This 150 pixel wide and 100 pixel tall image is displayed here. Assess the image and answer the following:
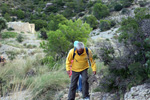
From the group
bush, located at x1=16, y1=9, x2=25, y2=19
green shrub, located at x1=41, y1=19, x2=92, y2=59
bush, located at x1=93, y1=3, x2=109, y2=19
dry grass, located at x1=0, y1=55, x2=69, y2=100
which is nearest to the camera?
dry grass, located at x1=0, y1=55, x2=69, y2=100

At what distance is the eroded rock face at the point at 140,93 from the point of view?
3.13m

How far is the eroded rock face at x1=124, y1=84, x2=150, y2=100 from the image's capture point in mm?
3125

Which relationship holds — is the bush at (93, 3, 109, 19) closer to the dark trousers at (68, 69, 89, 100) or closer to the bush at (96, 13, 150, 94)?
the bush at (96, 13, 150, 94)

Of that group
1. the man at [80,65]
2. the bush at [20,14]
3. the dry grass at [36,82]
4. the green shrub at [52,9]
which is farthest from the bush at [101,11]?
the man at [80,65]

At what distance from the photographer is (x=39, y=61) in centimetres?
856

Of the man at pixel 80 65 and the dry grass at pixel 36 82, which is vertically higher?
the man at pixel 80 65

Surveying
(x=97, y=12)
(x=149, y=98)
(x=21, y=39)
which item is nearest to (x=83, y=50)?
(x=149, y=98)

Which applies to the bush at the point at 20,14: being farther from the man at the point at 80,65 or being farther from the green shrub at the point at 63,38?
the man at the point at 80,65

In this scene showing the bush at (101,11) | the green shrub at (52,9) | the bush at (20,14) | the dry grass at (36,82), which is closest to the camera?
the dry grass at (36,82)

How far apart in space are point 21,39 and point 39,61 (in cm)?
1850

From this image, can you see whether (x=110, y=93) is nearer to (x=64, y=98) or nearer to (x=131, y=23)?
(x=64, y=98)

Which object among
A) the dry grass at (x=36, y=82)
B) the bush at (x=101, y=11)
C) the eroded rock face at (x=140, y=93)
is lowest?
the dry grass at (x=36, y=82)

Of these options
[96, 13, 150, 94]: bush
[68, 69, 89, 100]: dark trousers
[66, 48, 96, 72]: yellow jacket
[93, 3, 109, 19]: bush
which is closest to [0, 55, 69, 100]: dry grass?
[68, 69, 89, 100]: dark trousers

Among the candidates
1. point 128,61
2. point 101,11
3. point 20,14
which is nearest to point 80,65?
point 128,61
